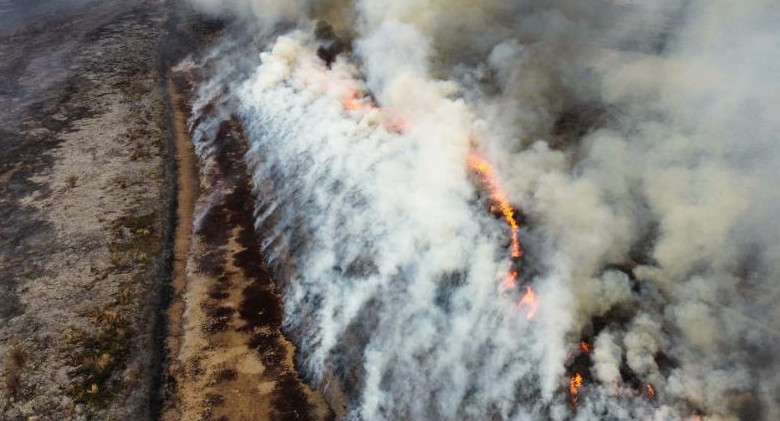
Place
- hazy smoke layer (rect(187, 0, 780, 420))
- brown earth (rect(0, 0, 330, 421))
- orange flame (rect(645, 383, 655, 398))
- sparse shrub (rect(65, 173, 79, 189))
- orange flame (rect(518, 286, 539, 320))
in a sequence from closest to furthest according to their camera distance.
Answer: orange flame (rect(645, 383, 655, 398)) → hazy smoke layer (rect(187, 0, 780, 420)) → orange flame (rect(518, 286, 539, 320)) → brown earth (rect(0, 0, 330, 421)) → sparse shrub (rect(65, 173, 79, 189))

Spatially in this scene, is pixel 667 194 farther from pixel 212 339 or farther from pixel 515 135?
pixel 212 339

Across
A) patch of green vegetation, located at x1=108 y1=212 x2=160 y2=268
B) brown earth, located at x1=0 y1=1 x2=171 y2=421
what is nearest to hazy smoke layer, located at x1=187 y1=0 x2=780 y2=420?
patch of green vegetation, located at x1=108 y1=212 x2=160 y2=268

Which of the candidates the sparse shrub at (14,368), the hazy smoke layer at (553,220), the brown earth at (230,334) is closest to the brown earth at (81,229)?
the sparse shrub at (14,368)

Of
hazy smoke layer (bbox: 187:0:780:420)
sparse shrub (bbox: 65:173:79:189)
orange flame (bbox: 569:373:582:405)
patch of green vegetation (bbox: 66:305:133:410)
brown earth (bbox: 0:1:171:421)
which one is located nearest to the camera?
orange flame (bbox: 569:373:582:405)

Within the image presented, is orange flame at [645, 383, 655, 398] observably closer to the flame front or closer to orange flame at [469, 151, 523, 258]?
the flame front

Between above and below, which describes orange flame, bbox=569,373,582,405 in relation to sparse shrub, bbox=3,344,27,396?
above

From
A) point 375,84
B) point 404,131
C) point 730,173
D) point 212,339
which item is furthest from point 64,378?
point 730,173

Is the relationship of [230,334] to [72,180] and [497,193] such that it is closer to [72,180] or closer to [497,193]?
[497,193]

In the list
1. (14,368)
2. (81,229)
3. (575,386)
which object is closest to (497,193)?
(575,386)

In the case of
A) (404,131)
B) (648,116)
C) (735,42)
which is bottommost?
(404,131)
